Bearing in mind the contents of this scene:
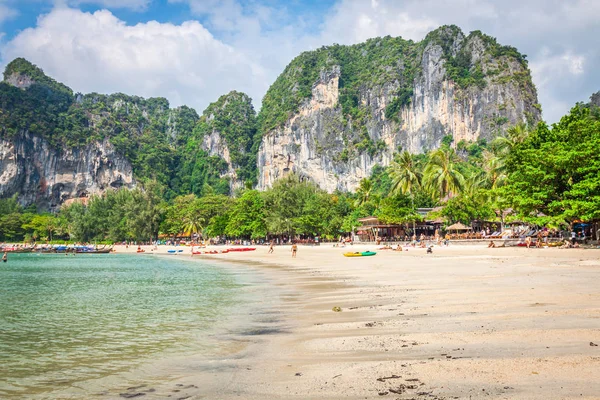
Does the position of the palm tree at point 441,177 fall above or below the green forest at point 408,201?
above

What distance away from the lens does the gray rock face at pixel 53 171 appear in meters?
142

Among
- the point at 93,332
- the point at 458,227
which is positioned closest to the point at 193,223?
the point at 458,227

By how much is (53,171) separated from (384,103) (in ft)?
374

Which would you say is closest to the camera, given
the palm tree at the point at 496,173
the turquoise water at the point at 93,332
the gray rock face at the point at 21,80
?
the turquoise water at the point at 93,332

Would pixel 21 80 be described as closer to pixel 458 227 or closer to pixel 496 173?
pixel 458 227

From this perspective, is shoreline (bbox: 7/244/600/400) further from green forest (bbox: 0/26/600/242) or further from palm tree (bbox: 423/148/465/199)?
palm tree (bbox: 423/148/465/199)

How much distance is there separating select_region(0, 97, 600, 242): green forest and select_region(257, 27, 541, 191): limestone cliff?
9.79 metres

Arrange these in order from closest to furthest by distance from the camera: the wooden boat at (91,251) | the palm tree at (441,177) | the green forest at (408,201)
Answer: the green forest at (408,201) < the palm tree at (441,177) < the wooden boat at (91,251)

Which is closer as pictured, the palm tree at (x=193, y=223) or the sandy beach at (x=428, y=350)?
the sandy beach at (x=428, y=350)

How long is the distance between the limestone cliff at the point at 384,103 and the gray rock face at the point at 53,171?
181ft

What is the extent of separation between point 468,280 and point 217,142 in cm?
17094

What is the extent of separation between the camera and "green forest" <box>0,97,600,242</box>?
27.7 metres

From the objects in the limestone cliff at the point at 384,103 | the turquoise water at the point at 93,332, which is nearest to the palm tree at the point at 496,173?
the turquoise water at the point at 93,332

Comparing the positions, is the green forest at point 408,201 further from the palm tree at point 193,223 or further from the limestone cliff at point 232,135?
the limestone cliff at point 232,135
